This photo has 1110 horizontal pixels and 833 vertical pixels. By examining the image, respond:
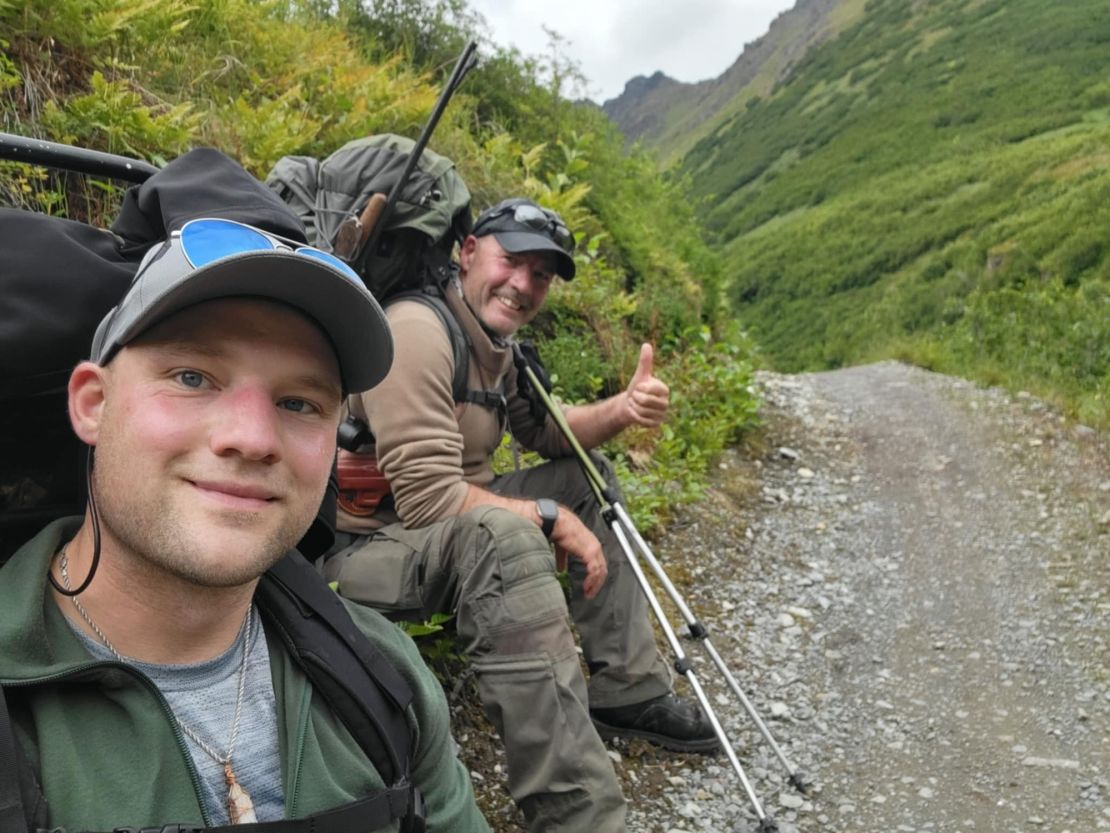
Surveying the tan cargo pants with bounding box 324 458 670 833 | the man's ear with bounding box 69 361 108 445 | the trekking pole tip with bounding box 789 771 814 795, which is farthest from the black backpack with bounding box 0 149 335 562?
the trekking pole tip with bounding box 789 771 814 795

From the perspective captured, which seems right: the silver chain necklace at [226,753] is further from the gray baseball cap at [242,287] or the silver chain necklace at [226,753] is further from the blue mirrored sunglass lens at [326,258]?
the blue mirrored sunglass lens at [326,258]

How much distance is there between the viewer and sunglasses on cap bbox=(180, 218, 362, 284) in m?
1.60

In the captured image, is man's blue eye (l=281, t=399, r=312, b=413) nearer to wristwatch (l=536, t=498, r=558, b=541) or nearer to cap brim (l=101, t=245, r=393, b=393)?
cap brim (l=101, t=245, r=393, b=393)

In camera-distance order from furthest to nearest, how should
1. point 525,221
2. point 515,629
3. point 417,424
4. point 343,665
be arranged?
point 525,221 < point 417,424 < point 515,629 < point 343,665

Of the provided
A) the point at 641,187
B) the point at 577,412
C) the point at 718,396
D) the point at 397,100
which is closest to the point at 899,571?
the point at 718,396

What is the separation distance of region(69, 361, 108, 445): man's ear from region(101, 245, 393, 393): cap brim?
5cm

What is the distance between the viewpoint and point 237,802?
1.63m

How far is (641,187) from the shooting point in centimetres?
1314

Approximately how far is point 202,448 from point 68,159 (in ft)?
A: 2.76

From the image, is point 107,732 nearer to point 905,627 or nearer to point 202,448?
point 202,448

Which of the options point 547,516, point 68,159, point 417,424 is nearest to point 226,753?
point 68,159

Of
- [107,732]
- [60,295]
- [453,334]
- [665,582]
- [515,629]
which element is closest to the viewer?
[107,732]

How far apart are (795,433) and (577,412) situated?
5.57 meters

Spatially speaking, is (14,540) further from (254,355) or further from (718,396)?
(718,396)
